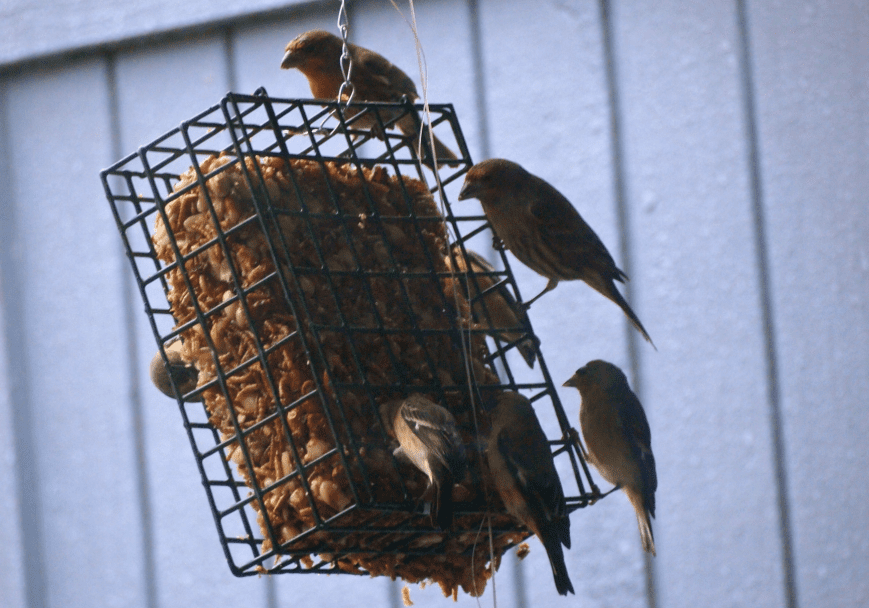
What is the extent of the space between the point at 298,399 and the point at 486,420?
0.33 meters

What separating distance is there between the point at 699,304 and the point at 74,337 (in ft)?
6.25

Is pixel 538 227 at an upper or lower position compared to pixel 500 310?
upper

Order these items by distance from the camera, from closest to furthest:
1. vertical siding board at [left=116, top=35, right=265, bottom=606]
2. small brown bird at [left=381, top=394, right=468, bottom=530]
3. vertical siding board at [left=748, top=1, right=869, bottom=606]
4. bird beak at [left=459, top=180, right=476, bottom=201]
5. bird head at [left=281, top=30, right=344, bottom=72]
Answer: small brown bird at [left=381, top=394, right=468, bottom=530] < bird beak at [left=459, top=180, right=476, bottom=201] < bird head at [left=281, top=30, right=344, bottom=72] < vertical siding board at [left=748, top=1, right=869, bottom=606] < vertical siding board at [left=116, top=35, right=265, bottom=606]

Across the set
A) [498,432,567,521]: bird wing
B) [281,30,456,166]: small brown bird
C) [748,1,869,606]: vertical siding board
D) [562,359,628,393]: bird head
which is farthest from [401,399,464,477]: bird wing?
[748,1,869,606]: vertical siding board

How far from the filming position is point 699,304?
2.65m

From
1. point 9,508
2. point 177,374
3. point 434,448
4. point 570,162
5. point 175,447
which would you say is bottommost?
point 9,508

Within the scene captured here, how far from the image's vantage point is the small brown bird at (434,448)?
138 cm

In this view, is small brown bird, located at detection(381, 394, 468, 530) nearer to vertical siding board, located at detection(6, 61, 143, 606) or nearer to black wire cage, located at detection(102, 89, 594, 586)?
black wire cage, located at detection(102, 89, 594, 586)

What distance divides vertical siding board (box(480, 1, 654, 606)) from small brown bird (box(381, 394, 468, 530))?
1.26 m

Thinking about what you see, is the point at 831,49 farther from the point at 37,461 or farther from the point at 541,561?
the point at 37,461

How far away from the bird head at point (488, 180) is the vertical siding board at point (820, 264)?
1.12 meters

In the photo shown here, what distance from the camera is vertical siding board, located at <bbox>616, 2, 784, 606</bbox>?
2.57 m

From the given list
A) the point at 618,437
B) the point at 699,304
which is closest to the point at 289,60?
the point at 618,437

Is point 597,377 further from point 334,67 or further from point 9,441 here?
point 9,441
